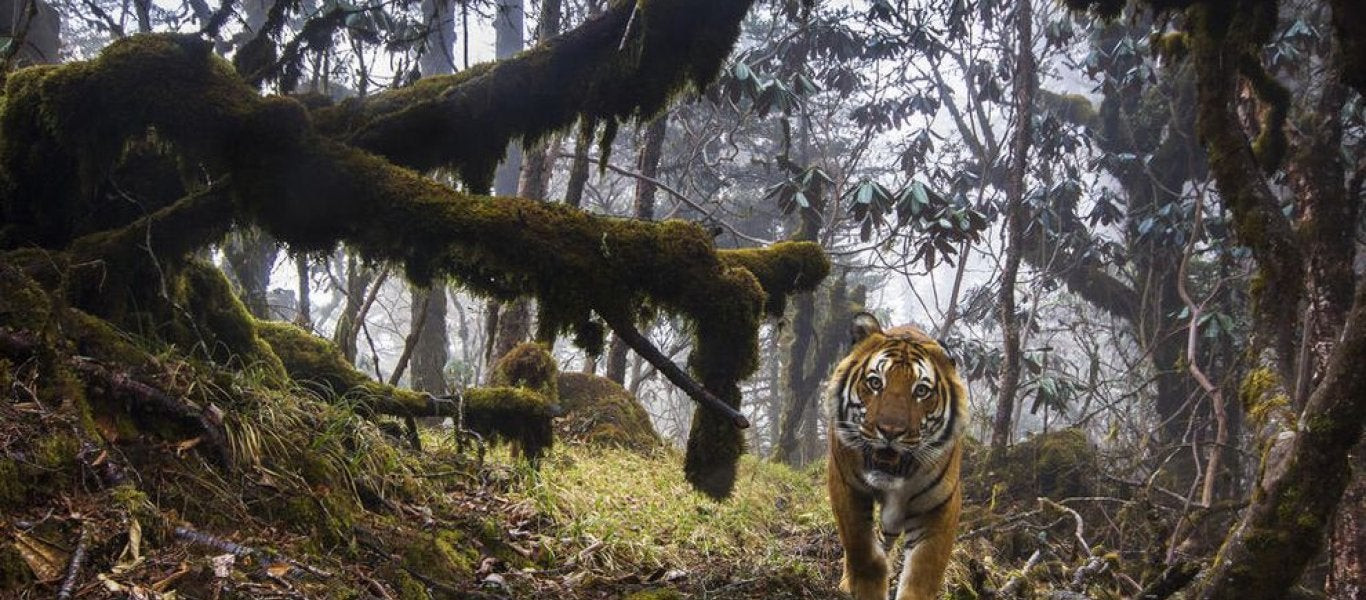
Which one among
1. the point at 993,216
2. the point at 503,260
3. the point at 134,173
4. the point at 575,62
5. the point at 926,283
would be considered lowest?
the point at 503,260

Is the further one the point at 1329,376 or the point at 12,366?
the point at 1329,376

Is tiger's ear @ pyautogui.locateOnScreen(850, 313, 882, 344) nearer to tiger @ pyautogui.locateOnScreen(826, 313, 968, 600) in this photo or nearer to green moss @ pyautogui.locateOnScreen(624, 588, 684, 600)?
tiger @ pyautogui.locateOnScreen(826, 313, 968, 600)

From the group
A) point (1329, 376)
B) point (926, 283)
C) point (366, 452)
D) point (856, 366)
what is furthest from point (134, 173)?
point (926, 283)

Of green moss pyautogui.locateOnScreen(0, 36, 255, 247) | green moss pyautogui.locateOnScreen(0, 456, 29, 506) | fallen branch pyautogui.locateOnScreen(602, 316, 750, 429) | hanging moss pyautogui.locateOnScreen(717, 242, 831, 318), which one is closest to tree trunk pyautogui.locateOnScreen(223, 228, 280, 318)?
green moss pyautogui.locateOnScreen(0, 36, 255, 247)

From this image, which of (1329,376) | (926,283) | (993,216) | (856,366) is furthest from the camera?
(926,283)

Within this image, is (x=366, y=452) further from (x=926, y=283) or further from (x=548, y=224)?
(x=926, y=283)

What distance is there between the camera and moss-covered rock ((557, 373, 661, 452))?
10.8 metres

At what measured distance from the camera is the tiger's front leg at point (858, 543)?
4664 millimetres

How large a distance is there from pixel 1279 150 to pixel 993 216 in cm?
999

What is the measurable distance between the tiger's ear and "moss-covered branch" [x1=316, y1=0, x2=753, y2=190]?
189 centimetres

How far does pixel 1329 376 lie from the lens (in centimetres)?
425

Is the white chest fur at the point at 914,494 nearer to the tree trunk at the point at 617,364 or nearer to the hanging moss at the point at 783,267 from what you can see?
the hanging moss at the point at 783,267

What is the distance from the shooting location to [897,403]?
14.4 ft

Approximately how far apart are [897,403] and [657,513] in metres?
2.97
